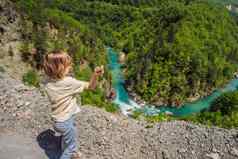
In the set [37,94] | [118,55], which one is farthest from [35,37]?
[118,55]

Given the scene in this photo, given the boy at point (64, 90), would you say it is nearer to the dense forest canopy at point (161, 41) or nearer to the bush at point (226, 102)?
the bush at point (226, 102)

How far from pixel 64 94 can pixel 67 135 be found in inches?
36.1

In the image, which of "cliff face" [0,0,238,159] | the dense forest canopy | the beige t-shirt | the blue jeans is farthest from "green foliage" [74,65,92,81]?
the beige t-shirt

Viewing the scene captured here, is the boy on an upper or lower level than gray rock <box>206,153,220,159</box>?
upper

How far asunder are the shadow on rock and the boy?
2.36 ft

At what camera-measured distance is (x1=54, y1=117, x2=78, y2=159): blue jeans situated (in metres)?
5.64

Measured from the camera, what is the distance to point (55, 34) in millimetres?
41031

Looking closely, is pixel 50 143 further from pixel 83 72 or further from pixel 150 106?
pixel 150 106

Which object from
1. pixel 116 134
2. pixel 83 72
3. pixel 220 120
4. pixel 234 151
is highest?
pixel 116 134

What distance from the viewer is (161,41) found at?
6212cm

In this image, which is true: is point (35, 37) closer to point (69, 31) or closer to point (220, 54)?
point (69, 31)

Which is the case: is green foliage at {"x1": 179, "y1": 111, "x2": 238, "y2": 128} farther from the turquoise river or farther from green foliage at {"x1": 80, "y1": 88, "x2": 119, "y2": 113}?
the turquoise river

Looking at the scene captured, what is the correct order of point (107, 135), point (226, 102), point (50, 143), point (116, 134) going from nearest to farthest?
point (50, 143) < point (107, 135) < point (116, 134) < point (226, 102)

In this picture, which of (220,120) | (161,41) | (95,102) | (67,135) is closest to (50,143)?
→ (67,135)
